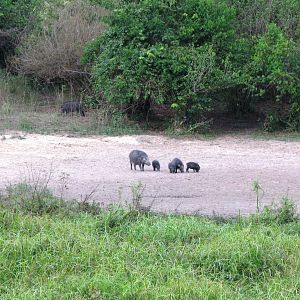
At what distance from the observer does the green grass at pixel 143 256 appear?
7281 millimetres

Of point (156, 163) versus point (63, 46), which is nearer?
point (156, 163)

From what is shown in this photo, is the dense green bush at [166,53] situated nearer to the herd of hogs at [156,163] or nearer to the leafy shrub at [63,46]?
the leafy shrub at [63,46]

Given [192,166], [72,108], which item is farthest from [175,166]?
[72,108]

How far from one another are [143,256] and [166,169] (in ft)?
22.6

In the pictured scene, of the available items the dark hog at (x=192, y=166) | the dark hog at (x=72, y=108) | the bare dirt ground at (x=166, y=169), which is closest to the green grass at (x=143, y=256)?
the bare dirt ground at (x=166, y=169)

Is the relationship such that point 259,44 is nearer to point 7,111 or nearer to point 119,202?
point 7,111

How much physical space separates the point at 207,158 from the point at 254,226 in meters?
7.15

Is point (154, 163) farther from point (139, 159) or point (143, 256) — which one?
point (143, 256)

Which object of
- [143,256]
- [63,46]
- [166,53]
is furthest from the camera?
[63,46]

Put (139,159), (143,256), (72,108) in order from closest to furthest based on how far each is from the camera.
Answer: (143,256) < (139,159) < (72,108)

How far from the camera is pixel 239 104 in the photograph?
23062 millimetres

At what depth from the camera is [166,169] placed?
15047 millimetres

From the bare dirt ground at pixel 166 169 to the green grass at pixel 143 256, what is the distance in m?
1.50

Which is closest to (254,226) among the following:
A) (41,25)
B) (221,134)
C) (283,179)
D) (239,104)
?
(283,179)
